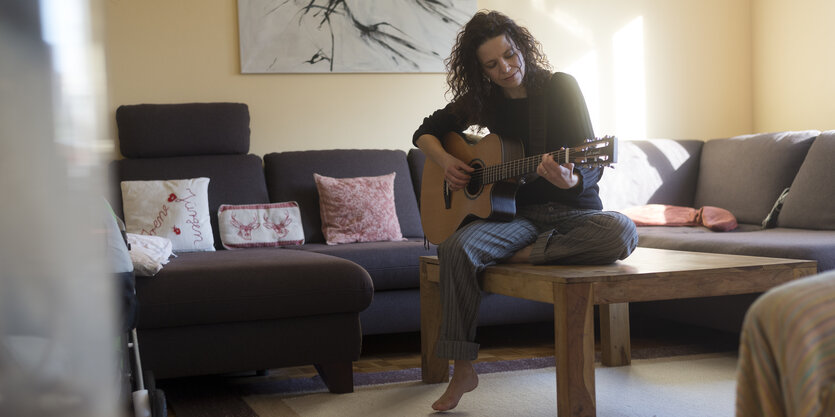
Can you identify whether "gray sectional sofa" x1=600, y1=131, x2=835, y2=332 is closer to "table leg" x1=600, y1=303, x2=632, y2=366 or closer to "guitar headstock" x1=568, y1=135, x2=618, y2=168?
"table leg" x1=600, y1=303, x2=632, y2=366

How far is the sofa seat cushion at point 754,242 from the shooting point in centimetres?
233

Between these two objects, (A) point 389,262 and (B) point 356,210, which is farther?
(B) point 356,210

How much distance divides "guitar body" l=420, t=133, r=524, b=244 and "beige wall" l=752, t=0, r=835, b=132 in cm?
227

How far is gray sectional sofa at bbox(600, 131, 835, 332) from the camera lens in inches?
102

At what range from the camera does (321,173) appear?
338cm

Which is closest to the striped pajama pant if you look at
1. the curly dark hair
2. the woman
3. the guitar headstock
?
the woman

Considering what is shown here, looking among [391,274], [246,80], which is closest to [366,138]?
[246,80]

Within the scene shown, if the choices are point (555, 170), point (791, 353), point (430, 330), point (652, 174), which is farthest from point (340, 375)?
point (652, 174)

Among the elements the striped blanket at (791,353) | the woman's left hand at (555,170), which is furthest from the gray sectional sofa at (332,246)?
the striped blanket at (791,353)

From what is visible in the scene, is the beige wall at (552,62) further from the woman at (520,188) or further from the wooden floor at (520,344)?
the woman at (520,188)

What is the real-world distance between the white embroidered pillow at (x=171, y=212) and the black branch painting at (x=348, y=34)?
0.74m

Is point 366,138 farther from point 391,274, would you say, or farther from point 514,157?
point 514,157

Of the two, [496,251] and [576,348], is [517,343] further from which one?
[576,348]

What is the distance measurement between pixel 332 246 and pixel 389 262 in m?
0.35
